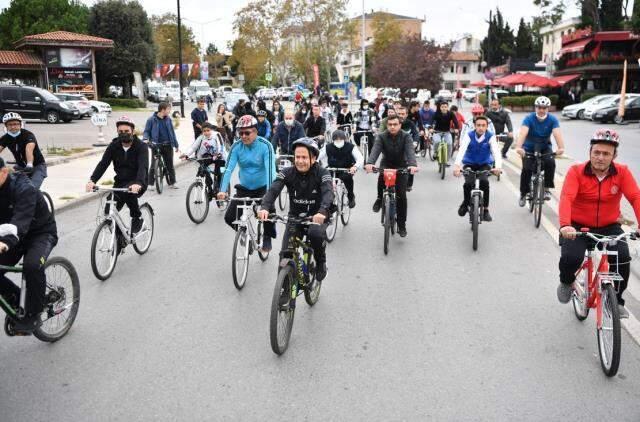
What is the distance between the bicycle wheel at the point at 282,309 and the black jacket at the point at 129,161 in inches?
121

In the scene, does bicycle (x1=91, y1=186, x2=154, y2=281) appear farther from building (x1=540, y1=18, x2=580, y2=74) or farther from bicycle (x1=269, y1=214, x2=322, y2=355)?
building (x1=540, y1=18, x2=580, y2=74)

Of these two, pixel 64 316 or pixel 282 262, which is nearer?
pixel 282 262

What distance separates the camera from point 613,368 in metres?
4.54

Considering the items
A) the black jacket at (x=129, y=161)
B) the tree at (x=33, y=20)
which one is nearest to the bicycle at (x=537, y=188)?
the black jacket at (x=129, y=161)

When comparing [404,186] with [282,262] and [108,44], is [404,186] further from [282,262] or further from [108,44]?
[108,44]

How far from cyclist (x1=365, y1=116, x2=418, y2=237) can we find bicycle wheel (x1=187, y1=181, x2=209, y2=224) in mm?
3057

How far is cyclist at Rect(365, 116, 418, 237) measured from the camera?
8953mm

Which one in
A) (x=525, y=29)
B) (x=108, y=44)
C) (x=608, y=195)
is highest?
(x=525, y=29)

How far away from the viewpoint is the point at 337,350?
5141 mm

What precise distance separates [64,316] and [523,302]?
4394 mm

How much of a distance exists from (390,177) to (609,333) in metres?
4.41

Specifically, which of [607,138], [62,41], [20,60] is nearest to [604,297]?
[607,138]

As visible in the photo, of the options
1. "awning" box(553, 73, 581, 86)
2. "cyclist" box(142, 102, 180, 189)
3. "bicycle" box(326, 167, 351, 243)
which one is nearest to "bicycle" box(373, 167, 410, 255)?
"bicycle" box(326, 167, 351, 243)

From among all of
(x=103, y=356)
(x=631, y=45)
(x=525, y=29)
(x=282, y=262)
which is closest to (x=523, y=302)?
(x=282, y=262)
